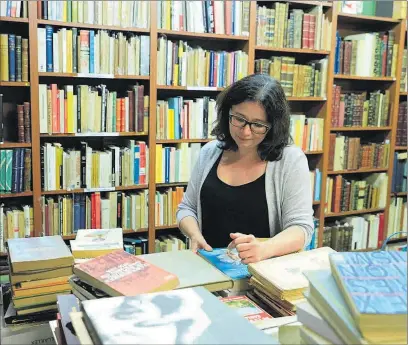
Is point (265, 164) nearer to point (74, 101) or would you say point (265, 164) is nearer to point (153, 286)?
point (153, 286)

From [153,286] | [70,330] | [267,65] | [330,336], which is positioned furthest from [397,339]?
[267,65]

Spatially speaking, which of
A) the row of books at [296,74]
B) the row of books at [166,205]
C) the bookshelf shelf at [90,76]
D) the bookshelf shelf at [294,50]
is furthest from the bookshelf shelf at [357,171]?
the bookshelf shelf at [90,76]

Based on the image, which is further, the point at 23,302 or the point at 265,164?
the point at 265,164

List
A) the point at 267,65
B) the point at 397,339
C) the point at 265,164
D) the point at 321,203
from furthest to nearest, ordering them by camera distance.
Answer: the point at 321,203
the point at 267,65
the point at 265,164
the point at 397,339

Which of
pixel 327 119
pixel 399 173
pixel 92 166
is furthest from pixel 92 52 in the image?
pixel 399 173

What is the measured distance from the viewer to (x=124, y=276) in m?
1.07

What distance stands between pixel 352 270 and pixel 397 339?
0.14m

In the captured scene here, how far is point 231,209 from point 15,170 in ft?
5.08

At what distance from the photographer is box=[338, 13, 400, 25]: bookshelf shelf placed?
11.6 ft

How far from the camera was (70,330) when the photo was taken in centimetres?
98

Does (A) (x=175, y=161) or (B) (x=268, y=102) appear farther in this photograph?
(A) (x=175, y=161)

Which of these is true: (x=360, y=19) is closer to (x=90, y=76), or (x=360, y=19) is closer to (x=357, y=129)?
(x=357, y=129)

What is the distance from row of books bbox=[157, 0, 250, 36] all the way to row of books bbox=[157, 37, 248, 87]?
0.38 ft

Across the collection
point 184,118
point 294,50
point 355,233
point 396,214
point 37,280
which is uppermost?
point 294,50
